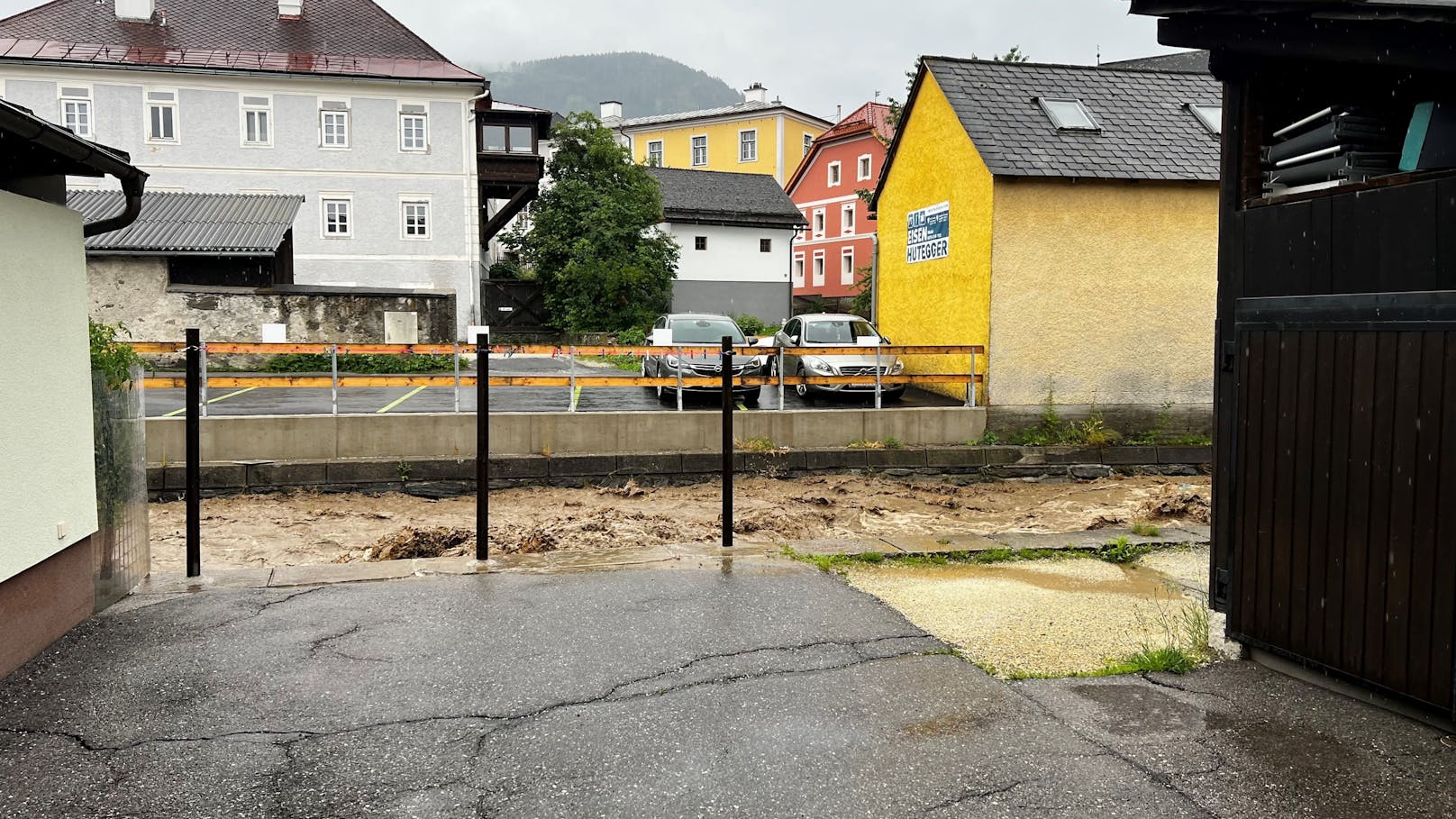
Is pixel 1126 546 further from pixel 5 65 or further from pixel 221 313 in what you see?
pixel 5 65

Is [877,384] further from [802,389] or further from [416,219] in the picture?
[416,219]

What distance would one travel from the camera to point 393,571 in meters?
7.25

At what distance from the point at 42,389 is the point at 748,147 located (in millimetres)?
63793

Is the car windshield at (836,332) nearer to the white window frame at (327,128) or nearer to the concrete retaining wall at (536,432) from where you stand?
the concrete retaining wall at (536,432)

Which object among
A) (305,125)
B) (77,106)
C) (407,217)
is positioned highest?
(77,106)

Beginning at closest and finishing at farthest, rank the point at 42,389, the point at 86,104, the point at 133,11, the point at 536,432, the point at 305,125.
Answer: the point at 42,389 → the point at 536,432 → the point at 86,104 → the point at 305,125 → the point at 133,11

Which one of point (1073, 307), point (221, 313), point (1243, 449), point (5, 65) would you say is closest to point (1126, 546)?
point (1243, 449)

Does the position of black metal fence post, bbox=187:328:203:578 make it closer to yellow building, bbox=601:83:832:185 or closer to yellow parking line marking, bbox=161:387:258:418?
yellow parking line marking, bbox=161:387:258:418

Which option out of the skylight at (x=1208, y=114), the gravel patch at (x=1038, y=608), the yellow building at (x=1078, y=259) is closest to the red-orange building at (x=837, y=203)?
the skylight at (x=1208, y=114)

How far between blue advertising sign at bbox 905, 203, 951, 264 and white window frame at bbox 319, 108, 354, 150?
23667 mm

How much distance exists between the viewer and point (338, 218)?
3562 centimetres

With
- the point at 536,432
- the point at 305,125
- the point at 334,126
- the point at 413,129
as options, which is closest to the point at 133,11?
the point at 305,125

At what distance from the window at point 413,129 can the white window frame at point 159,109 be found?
707 cm

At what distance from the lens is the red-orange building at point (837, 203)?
50.7 m
